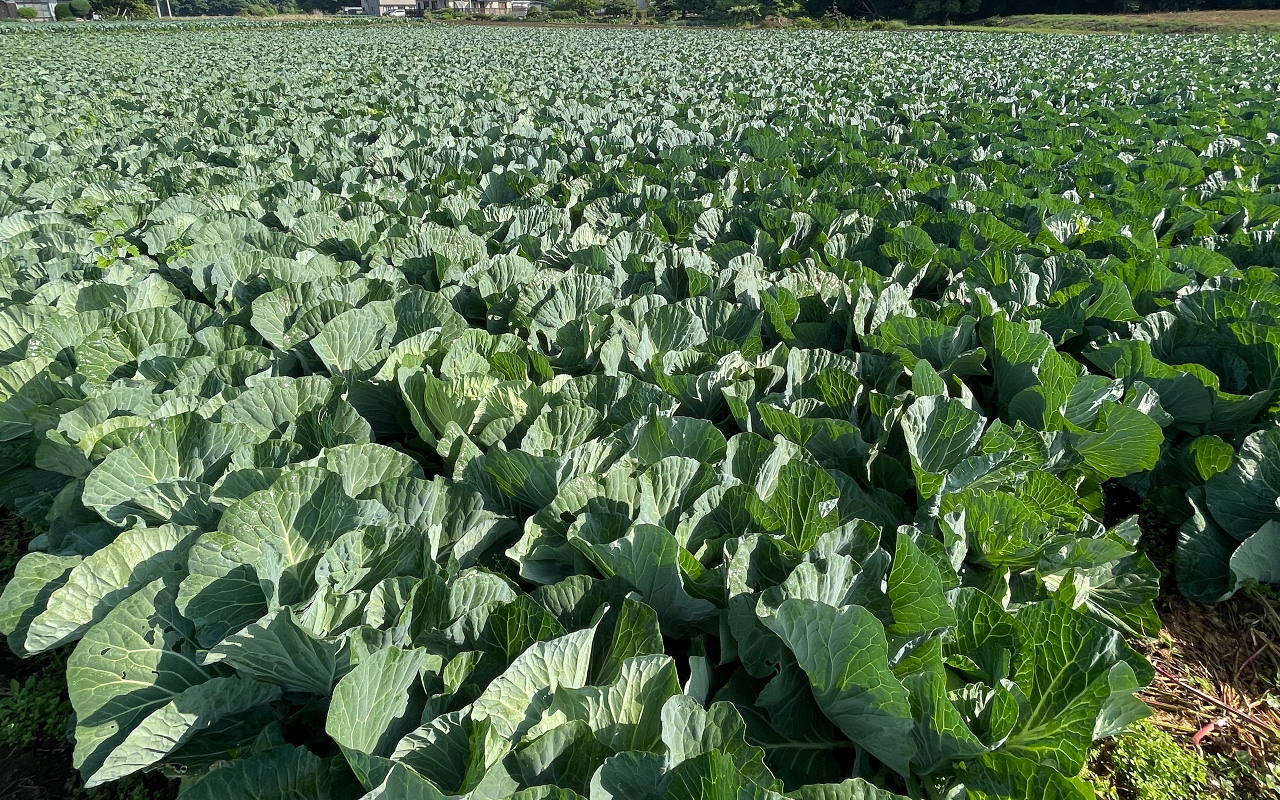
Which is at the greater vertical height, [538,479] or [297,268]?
[297,268]

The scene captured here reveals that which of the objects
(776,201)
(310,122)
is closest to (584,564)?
(776,201)

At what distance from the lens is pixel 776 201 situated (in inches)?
210

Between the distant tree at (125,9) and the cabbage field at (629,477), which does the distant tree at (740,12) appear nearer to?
the distant tree at (125,9)

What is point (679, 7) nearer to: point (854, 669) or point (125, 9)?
point (125, 9)

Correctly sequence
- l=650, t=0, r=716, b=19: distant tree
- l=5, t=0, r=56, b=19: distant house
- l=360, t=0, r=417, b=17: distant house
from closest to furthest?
l=650, t=0, r=716, b=19: distant tree → l=5, t=0, r=56, b=19: distant house → l=360, t=0, r=417, b=17: distant house

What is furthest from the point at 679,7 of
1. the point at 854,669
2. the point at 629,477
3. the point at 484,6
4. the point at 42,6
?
the point at 42,6

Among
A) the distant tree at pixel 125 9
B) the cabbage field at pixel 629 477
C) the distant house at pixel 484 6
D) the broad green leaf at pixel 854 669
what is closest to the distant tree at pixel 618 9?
the distant house at pixel 484 6

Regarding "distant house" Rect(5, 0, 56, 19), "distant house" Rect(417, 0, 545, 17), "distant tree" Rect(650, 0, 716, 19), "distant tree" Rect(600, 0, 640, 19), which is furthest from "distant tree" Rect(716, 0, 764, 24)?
"distant house" Rect(5, 0, 56, 19)

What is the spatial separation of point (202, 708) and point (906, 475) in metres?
2.03

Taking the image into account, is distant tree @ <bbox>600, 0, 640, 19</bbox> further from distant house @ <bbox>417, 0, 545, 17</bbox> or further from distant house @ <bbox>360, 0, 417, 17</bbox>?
distant house @ <bbox>360, 0, 417, 17</bbox>

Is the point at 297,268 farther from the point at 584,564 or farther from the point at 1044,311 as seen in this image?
the point at 1044,311

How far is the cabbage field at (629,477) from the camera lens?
4.81 feet

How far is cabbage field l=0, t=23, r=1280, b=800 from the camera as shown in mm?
1466

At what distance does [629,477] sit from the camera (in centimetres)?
195
